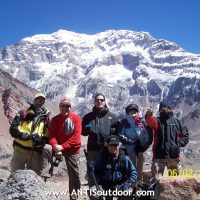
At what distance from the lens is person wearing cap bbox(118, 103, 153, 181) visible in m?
10.0

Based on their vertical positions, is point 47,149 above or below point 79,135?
below

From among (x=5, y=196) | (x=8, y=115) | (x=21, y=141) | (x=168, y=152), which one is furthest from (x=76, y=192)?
(x=8, y=115)

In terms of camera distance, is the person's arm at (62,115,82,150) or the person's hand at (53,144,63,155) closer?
the person's hand at (53,144,63,155)

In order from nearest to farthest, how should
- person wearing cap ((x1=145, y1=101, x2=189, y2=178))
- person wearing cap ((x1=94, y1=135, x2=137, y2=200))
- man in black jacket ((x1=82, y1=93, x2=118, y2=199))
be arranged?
A: person wearing cap ((x1=94, y1=135, x2=137, y2=200)) → man in black jacket ((x1=82, y1=93, x2=118, y2=199)) → person wearing cap ((x1=145, y1=101, x2=189, y2=178))

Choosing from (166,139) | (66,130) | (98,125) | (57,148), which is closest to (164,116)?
(166,139)

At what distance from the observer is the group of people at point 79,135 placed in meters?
9.57

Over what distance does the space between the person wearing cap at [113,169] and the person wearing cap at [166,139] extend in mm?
2439

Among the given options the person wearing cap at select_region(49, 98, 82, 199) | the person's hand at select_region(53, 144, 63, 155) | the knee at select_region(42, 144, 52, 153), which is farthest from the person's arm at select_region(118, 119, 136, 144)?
the knee at select_region(42, 144, 52, 153)

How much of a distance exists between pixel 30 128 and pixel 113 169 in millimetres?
2281

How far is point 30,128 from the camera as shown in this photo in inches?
379

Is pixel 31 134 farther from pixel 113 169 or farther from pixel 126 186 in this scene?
pixel 126 186

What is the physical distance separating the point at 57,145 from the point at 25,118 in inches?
36.7

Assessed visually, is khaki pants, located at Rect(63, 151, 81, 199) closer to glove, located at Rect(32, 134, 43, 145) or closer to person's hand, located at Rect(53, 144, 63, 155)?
person's hand, located at Rect(53, 144, 63, 155)

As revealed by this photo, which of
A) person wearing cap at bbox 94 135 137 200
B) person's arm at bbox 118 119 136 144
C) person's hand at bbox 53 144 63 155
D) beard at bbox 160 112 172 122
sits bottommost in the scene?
person wearing cap at bbox 94 135 137 200
